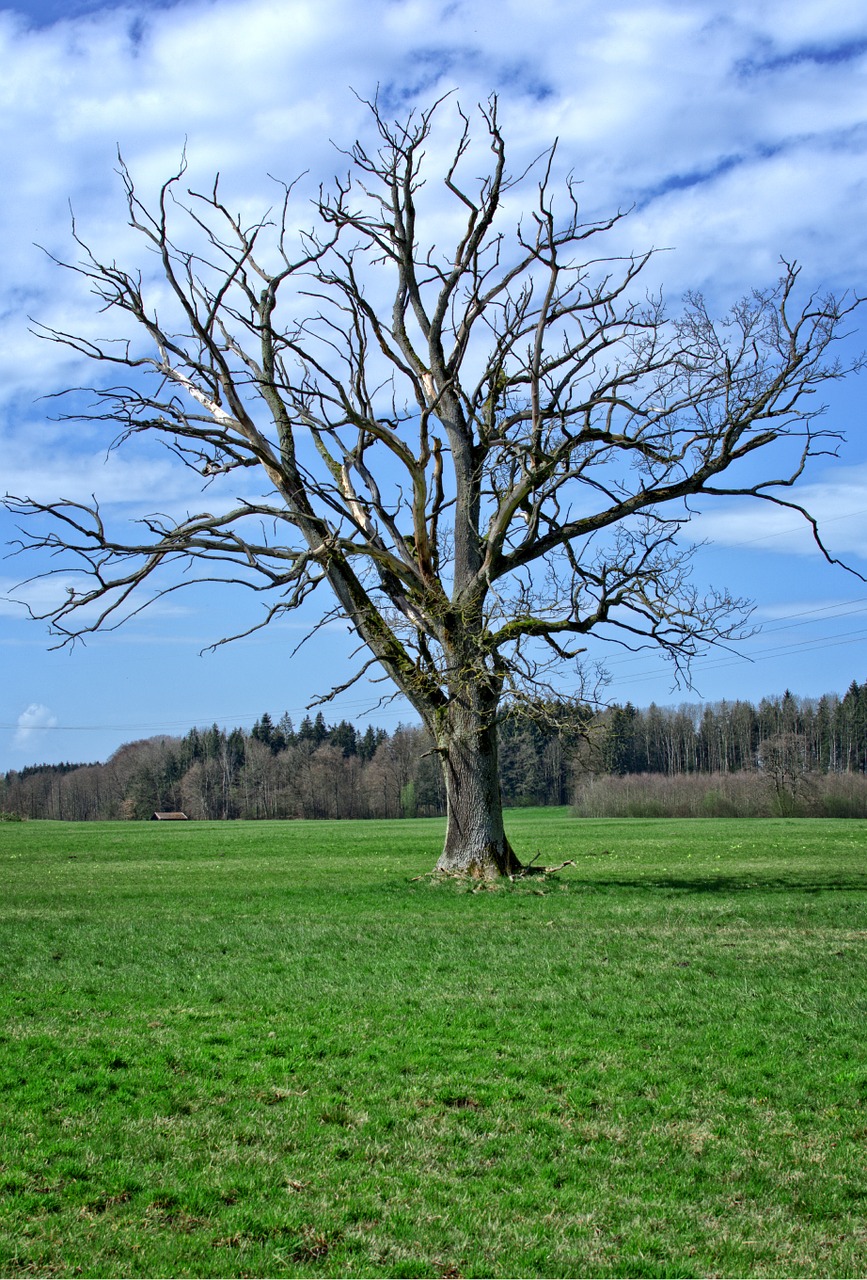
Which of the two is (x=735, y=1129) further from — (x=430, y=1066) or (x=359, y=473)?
(x=359, y=473)

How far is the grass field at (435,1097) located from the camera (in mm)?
5520

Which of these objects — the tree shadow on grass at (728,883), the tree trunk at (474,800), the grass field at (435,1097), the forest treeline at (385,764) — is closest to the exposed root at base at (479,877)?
the tree trunk at (474,800)

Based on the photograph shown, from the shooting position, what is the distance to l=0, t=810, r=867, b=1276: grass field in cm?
552

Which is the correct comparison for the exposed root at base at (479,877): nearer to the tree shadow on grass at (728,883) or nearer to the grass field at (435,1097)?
the tree shadow on grass at (728,883)

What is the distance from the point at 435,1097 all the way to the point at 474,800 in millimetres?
13755

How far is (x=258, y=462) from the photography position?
22.8 meters

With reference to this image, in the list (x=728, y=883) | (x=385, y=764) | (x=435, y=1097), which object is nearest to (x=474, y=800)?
(x=728, y=883)

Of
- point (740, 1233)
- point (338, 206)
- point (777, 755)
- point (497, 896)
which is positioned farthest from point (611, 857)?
point (777, 755)

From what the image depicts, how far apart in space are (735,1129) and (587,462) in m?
16.3

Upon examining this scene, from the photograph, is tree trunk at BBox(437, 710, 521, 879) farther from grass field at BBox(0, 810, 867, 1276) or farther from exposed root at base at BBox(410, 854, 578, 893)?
grass field at BBox(0, 810, 867, 1276)

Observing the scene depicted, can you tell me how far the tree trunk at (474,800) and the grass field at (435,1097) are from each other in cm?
457

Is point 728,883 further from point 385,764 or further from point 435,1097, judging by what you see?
point 385,764

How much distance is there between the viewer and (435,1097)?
25.4 ft

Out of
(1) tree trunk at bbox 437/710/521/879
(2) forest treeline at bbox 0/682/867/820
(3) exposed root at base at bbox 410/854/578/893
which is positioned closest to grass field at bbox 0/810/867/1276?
(3) exposed root at base at bbox 410/854/578/893
